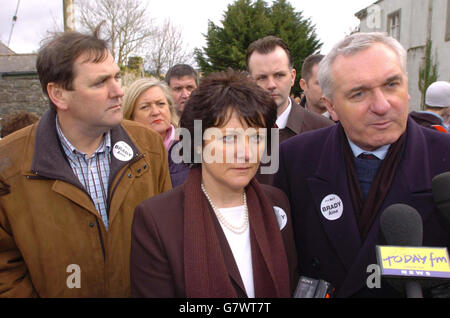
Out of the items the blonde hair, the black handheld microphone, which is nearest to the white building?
the blonde hair

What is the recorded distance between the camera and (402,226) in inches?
50.9

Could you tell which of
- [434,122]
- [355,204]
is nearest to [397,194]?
[355,204]

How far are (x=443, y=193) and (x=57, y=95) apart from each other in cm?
211

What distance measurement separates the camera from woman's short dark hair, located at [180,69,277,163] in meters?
1.81

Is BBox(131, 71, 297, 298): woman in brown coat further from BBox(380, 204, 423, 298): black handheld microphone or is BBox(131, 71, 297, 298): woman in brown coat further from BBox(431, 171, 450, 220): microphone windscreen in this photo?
BBox(431, 171, 450, 220): microphone windscreen

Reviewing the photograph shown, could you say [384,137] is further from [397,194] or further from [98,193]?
[98,193]

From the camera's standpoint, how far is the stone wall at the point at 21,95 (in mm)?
16062

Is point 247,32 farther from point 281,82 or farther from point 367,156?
point 367,156

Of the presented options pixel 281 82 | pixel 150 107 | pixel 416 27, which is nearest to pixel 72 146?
pixel 150 107

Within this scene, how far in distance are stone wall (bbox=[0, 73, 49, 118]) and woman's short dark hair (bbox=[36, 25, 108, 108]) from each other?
15.1 metres

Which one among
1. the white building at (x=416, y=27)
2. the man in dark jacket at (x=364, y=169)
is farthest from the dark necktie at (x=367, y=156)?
the white building at (x=416, y=27)

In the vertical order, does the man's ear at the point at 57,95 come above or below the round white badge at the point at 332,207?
above

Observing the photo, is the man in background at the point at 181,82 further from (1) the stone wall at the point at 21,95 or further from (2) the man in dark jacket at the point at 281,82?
(1) the stone wall at the point at 21,95

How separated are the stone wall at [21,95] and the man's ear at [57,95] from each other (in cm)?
1515
